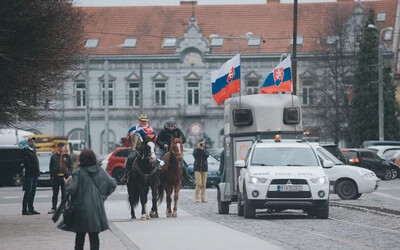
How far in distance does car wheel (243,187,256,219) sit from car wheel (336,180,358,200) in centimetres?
1140

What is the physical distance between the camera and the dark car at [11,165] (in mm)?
56531

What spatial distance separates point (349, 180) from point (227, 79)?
5948 mm

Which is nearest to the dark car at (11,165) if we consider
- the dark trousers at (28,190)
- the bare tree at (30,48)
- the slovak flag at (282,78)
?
the slovak flag at (282,78)

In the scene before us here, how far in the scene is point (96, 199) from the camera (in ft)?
47.2

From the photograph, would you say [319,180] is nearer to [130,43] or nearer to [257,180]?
[257,180]

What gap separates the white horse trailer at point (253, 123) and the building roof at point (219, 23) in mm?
70632

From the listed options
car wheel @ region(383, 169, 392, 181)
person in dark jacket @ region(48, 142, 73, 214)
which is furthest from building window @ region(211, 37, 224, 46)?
person in dark jacket @ region(48, 142, 73, 214)

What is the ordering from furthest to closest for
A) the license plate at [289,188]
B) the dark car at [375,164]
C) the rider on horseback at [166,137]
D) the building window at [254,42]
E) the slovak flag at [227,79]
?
the building window at [254,42] < the dark car at [375,164] < the slovak flag at [227,79] < the rider on horseback at [166,137] < the license plate at [289,188]

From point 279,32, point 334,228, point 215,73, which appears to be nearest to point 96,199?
point 334,228

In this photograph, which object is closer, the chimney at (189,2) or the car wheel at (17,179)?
the car wheel at (17,179)

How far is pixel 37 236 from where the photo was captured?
21.1 m

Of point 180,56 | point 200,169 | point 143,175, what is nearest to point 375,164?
point 200,169

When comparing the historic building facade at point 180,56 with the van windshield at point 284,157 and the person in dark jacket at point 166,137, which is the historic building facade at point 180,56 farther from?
the van windshield at point 284,157

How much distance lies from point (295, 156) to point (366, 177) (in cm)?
1090
